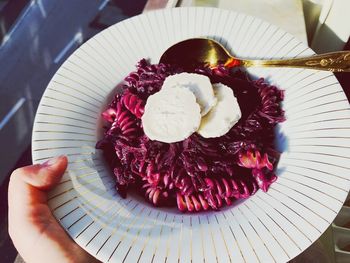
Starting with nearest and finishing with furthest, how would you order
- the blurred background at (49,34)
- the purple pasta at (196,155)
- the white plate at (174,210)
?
the white plate at (174,210) → the purple pasta at (196,155) → the blurred background at (49,34)

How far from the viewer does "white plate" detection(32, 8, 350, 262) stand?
0.87m

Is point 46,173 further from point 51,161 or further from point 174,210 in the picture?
point 174,210

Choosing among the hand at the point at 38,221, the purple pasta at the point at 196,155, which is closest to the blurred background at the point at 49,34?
the purple pasta at the point at 196,155

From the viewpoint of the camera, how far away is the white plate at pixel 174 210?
0.87m

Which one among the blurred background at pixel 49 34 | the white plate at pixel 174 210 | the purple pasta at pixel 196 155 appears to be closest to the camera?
the white plate at pixel 174 210

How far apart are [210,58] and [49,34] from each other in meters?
1.51

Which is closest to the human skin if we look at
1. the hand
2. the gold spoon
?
the hand

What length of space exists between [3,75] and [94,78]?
134cm

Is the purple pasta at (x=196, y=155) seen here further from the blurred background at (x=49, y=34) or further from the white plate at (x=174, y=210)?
the blurred background at (x=49, y=34)

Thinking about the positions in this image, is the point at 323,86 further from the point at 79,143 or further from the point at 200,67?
the point at 79,143

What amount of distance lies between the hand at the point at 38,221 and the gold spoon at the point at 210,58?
493mm

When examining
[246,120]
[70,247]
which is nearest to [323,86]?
[246,120]

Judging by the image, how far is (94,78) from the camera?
3.83 ft

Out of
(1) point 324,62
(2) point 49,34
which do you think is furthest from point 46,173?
(2) point 49,34
